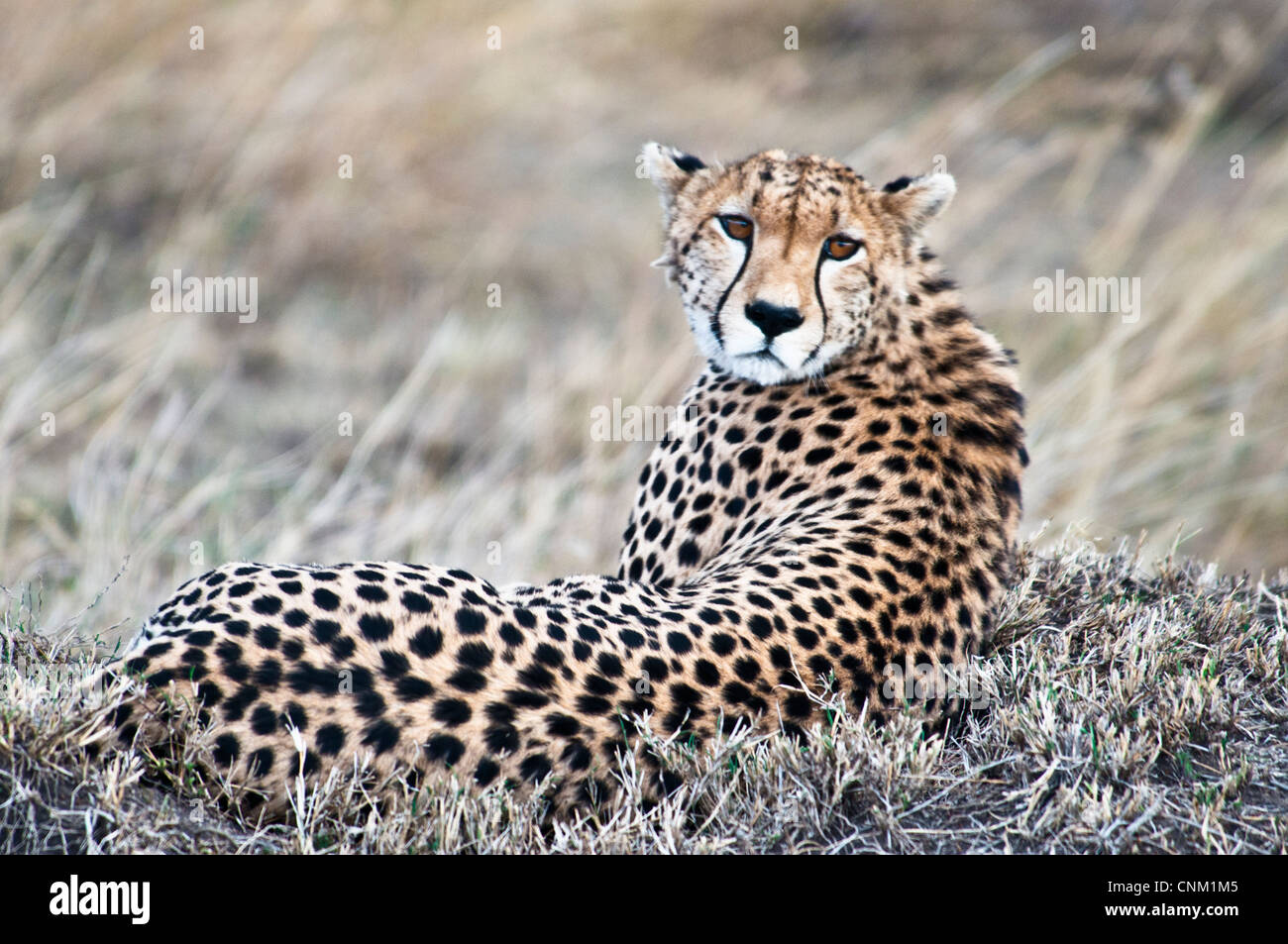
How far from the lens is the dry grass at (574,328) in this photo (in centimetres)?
267

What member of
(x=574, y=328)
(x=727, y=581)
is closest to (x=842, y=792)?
(x=727, y=581)

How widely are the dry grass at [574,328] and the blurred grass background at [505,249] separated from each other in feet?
0.09

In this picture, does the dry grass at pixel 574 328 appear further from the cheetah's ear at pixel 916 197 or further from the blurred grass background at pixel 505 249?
the cheetah's ear at pixel 916 197

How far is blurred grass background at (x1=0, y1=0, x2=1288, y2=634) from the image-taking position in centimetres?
562

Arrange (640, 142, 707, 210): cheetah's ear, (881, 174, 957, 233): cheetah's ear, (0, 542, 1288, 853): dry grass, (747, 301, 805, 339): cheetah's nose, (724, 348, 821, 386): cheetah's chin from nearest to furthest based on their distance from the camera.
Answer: (0, 542, 1288, 853): dry grass
(747, 301, 805, 339): cheetah's nose
(724, 348, 821, 386): cheetah's chin
(881, 174, 957, 233): cheetah's ear
(640, 142, 707, 210): cheetah's ear

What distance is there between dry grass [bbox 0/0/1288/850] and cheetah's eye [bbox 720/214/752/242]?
3.79 feet

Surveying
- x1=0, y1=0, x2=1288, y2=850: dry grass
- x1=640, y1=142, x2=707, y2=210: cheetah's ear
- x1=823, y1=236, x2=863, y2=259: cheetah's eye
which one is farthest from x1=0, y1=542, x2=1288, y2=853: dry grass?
x1=640, y1=142, x2=707, y2=210: cheetah's ear

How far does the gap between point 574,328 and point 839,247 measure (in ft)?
14.8

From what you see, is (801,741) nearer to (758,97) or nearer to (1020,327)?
(1020,327)

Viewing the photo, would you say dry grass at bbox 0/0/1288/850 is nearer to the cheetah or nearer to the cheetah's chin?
the cheetah

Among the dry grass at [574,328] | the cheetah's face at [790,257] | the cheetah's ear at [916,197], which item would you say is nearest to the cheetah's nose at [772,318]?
the cheetah's face at [790,257]

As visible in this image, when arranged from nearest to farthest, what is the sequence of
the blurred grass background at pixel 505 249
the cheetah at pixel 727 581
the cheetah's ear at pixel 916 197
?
the cheetah at pixel 727 581, the cheetah's ear at pixel 916 197, the blurred grass background at pixel 505 249

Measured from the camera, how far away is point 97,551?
16.4ft

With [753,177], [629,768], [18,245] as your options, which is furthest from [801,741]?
[18,245]
